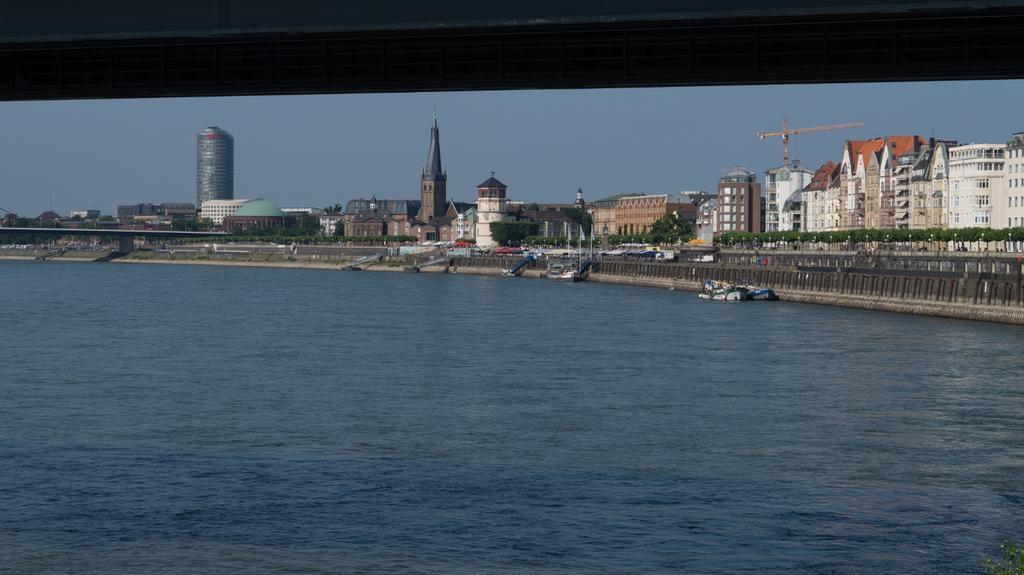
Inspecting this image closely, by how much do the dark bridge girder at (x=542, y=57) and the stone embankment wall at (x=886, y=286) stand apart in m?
58.3

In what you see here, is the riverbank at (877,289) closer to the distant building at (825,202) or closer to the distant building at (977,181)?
the distant building at (977,181)

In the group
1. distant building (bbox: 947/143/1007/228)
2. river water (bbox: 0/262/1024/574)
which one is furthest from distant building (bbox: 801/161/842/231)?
river water (bbox: 0/262/1024/574)

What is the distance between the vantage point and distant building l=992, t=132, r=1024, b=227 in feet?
436

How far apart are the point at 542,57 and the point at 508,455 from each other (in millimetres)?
13129

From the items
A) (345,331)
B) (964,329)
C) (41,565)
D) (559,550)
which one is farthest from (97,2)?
(964,329)

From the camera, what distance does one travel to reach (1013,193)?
13412cm

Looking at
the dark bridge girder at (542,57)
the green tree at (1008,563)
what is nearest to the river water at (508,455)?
the green tree at (1008,563)

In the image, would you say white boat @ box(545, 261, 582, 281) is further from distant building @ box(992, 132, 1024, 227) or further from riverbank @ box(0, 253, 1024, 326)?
distant building @ box(992, 132, 1024, 227)

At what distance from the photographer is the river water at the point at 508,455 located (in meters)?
23.9

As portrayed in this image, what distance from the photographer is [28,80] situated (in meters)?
23.9

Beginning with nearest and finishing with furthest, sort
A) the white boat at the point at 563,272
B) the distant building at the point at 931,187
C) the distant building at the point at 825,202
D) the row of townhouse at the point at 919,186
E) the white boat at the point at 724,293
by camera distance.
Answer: the white boat at the point at 724,293 < the row of townhouse at the point at 919,186 < the distant building at the point at 931,187 < the white boat at the point at 563,272 < the distant building at the point at 825,202

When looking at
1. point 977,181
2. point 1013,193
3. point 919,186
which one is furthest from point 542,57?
point 919,186

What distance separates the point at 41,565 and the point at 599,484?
1108 centimetres

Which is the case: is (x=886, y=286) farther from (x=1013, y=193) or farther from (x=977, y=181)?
(x=977, y=181)
